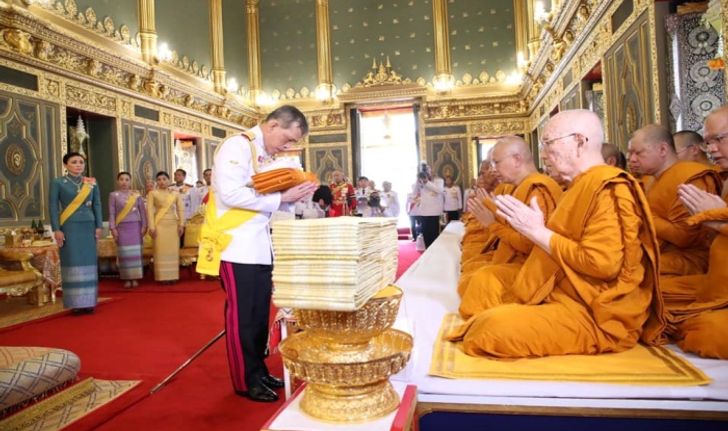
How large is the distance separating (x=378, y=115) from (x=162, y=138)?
6037 millimetres

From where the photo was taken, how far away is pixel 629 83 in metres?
5.52

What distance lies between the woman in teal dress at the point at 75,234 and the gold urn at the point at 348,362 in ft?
14.7

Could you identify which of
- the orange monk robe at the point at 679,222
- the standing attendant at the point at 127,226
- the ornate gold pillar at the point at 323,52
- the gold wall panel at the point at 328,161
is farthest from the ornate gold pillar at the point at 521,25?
the orange monk robe at the point at 679,222

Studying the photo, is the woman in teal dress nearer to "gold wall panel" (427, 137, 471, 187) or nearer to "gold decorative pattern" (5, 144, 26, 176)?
"gold decorative pattern" (5, 144, 26, 176)

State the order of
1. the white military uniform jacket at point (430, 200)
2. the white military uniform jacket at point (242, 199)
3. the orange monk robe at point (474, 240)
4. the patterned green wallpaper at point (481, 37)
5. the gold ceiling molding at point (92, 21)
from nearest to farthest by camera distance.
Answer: the white military uniform jacket at point (242, 199)
the orange monk robe at point (474, 240)
the gold ceiling molding at point (92, 21)
the white military uniform jacket at point (430, 200)
the patterned green wallpaper at point (481, 37)

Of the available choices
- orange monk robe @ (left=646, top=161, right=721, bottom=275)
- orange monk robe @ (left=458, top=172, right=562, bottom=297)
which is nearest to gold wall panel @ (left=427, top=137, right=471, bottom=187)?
orange monk robe @ (left=458, top=172, right=562, bottom=297)

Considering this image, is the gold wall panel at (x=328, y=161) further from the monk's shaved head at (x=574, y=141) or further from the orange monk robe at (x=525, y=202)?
the monk's shaved head at (x=574, y=141)

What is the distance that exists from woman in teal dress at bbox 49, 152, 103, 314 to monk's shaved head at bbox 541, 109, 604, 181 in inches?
176

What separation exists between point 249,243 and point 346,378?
4.55 feet

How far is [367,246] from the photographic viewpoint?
3.81 ft

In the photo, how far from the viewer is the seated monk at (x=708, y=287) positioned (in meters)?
1.82

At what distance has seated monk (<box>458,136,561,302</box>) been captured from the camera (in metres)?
2.47

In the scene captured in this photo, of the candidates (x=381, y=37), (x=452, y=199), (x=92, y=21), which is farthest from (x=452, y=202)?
(x=92, y=21)

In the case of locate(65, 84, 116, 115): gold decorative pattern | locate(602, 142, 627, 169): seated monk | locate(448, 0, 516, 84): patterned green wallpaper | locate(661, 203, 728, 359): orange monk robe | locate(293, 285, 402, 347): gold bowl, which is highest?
locate(448, 0, 516, 84): patterned green wallpaper
